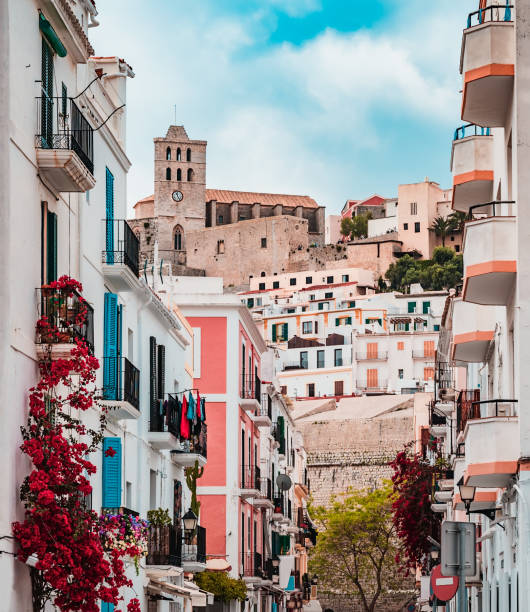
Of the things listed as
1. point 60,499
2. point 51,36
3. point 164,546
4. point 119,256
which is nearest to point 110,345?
point 119,256

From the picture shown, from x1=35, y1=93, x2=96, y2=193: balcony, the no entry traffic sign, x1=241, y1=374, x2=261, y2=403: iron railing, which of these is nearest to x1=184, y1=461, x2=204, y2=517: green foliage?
x1=241, y1=374, x2=261, y2=403: iron railing

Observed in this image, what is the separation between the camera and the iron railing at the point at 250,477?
134ft

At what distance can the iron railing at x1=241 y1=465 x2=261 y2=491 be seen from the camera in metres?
41.0

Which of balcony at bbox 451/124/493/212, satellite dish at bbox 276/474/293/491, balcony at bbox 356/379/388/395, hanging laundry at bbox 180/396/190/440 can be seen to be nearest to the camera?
balcony at bbox 451/124/493/212

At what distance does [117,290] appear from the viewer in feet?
77.3

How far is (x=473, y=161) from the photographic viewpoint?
21156 mm

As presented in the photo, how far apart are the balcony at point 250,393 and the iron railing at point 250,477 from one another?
1.74 metres

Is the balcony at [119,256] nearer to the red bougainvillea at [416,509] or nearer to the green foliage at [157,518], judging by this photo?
the green foliage at [157,518]

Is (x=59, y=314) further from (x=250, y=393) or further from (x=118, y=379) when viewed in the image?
(x=250, y=393)

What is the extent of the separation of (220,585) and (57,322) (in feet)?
70.1

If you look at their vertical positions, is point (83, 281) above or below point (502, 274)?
above

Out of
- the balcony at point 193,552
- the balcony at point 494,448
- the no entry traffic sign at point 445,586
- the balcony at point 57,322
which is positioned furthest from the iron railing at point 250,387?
the no entry traffic sign at point 445,586

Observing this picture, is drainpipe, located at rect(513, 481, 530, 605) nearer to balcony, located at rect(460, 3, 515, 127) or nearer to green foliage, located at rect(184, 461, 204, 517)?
balcony, located at rect(460, 3, 515, 127)

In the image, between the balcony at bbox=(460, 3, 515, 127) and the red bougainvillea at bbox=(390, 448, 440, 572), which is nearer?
the balcony at bbox=(460, 3, 515, 127)
